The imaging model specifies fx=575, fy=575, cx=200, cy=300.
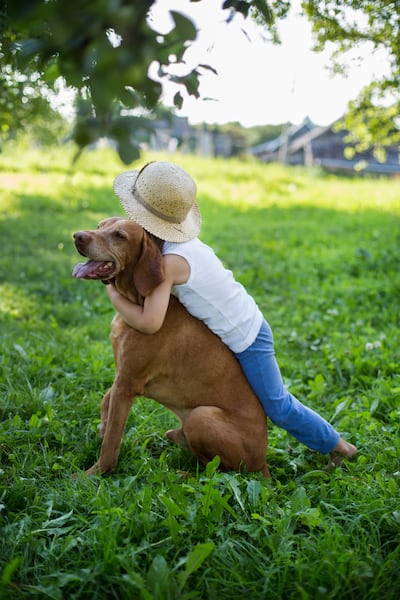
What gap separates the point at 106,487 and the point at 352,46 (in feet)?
18.7

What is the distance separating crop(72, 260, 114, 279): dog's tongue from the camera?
2.75m

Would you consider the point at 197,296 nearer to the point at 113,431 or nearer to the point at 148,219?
the point at 148,219

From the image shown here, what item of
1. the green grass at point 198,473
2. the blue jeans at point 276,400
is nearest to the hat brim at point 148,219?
the blue jeans at point 276,400

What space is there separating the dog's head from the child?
6 centimetres

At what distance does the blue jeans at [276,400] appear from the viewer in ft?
10.3

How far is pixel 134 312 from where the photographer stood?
2.92 meters

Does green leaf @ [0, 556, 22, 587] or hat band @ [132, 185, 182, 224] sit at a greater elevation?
hat band @ [132, 185, 182, 224]

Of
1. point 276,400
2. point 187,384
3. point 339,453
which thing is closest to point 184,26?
point 187,384

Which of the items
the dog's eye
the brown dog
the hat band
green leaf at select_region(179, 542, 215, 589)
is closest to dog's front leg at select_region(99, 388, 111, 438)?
the brown dog

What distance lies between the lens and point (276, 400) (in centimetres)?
315

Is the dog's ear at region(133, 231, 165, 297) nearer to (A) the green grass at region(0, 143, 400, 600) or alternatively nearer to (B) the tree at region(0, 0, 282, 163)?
(A) the green grass at region(0, 143, 400, 600)

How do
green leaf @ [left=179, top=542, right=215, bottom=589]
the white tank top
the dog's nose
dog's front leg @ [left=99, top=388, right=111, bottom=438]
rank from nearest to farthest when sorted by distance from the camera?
1. green leaf @ [left=179, top=542, right=215, bottom=589]
2. the dog's nose
3. the white tank top
4. dog's front leg @ [left=99, top=388, right=111, bottom=438]

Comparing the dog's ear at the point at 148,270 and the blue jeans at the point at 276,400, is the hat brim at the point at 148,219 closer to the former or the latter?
the dog's ear at the point at 148,270

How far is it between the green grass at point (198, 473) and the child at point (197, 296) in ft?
1.06
